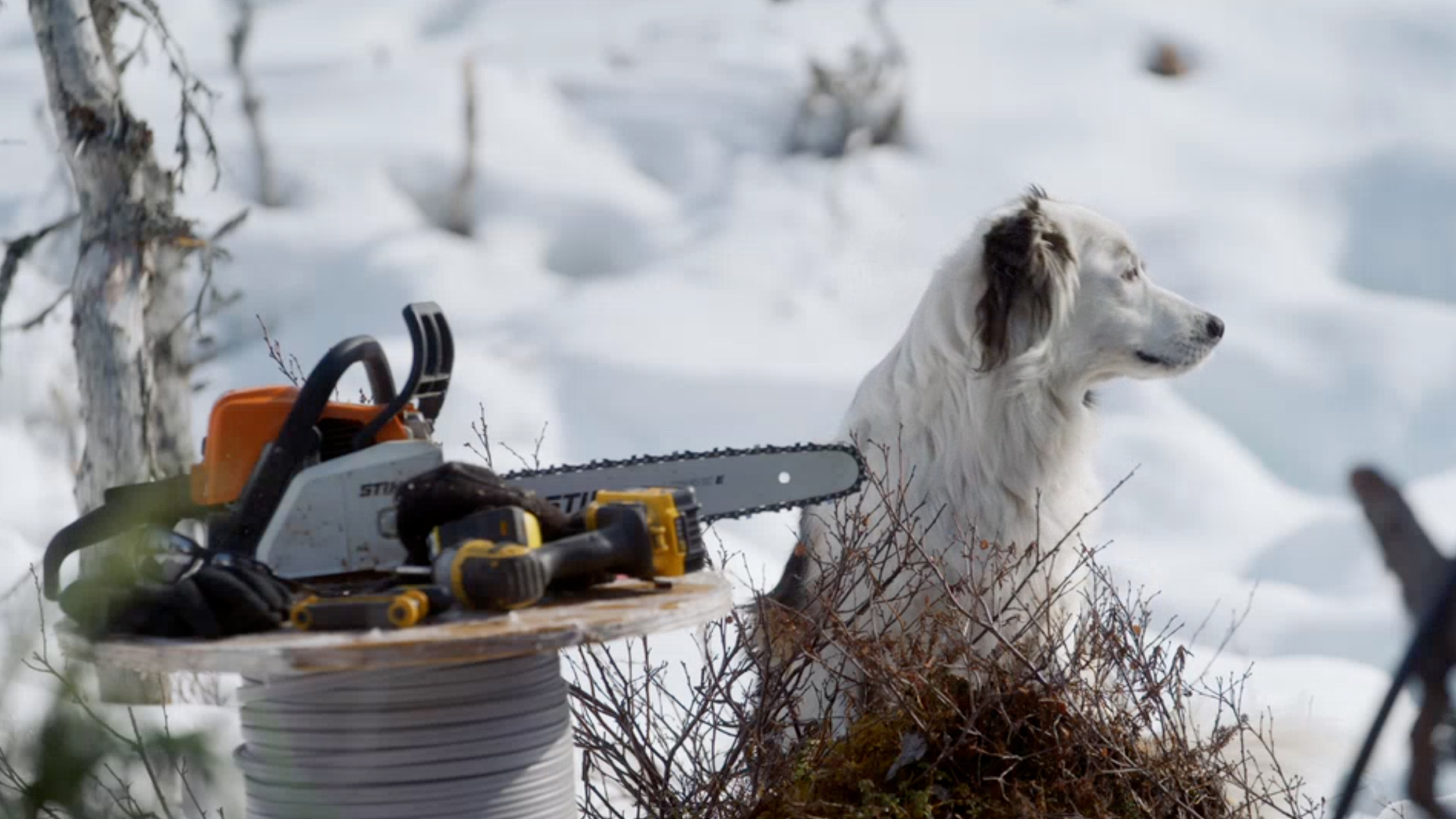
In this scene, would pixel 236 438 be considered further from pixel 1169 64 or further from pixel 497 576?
pixel 1169 64

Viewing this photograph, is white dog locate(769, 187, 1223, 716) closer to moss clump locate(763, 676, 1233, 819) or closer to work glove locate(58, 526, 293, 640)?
moss clump locate(763, 676, 1233, 819)

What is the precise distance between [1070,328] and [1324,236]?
37.4 ft

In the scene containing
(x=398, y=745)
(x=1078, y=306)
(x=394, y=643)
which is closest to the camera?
(x=394, y=643)

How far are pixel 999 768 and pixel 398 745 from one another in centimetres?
157

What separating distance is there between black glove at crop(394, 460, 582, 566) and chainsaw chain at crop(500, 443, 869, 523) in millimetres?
534

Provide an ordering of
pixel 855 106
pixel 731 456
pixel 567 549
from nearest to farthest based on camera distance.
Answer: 1. pixel 567 549
2. pixel 731 456
3. pixel 855 106

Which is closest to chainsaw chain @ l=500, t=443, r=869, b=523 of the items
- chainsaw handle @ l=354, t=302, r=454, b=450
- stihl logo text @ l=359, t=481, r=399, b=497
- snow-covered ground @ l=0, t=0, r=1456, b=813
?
chainsaw handle @ l=354, t=302, r=454, b=450

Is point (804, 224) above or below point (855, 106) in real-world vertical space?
below

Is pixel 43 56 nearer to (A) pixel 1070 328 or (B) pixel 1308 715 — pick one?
(A) pixel 1070 328

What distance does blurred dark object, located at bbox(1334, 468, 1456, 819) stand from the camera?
22.2 inches

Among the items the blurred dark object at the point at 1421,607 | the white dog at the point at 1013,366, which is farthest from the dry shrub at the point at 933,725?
the blurred dark object at the point at 1421,607

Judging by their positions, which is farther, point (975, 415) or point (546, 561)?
point (975, 415)

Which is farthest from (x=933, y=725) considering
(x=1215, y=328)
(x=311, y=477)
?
(x=311, y=477)

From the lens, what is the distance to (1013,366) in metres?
3.96
